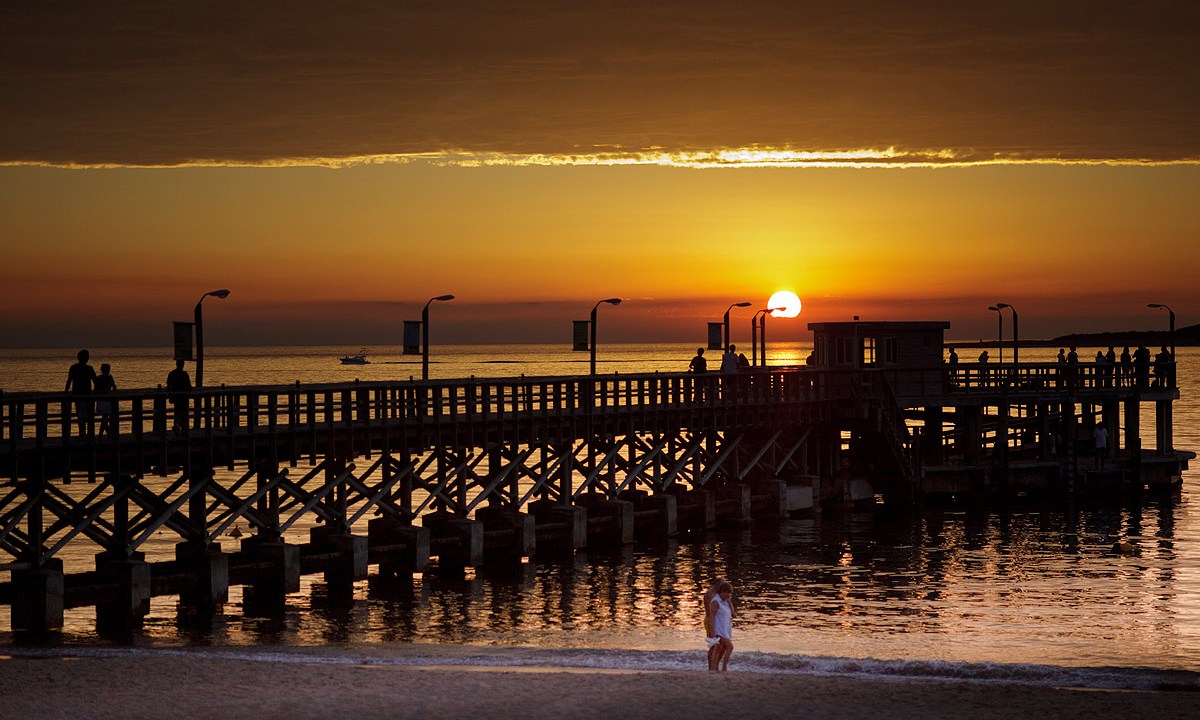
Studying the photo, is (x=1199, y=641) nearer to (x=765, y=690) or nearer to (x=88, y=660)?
(x=765, y=690)

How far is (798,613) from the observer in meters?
32.8

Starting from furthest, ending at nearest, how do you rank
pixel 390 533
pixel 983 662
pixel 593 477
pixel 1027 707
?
1. pixel 593 477
2. pixel 390 533
3. pixel 983 662
4. pixel 1027 707

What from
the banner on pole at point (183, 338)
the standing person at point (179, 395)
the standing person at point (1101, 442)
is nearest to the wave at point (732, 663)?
the standing person at point (179, 395)

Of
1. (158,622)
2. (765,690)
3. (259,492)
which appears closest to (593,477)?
(259,492)

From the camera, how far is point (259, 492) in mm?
34938

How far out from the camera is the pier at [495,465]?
102 feet

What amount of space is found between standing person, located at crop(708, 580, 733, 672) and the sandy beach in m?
0.43

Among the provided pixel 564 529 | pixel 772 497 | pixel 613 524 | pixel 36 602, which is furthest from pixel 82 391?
pixel 772 497

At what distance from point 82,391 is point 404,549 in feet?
29.3

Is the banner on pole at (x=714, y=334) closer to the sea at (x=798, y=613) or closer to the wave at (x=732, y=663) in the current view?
the sea at (x=798, y=613)

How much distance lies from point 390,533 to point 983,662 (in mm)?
16921

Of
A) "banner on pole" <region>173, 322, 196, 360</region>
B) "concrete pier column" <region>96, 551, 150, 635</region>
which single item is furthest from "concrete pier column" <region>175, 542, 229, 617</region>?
"banner on pole" <region>173, 322, 196, 360</region>

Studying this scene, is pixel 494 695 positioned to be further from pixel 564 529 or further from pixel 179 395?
pixel 564 529

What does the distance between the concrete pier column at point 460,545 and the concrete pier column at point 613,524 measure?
560cm
